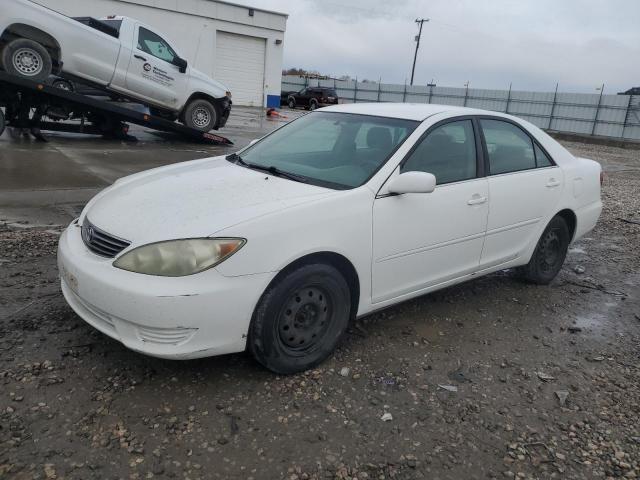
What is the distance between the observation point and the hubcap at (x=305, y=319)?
2.92 metres

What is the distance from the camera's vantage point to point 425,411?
2.82m

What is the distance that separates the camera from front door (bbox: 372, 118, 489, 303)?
10.7 ft

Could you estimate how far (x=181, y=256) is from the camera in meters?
2.60

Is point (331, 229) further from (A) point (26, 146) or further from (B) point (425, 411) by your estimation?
(A) point (26, 146)

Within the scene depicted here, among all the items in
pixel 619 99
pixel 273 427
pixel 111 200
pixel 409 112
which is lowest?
pixel 273 427

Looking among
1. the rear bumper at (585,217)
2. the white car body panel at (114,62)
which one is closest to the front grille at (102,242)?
the rear bumper at (585,217)

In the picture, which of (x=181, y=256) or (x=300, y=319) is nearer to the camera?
(x=181, y=256)

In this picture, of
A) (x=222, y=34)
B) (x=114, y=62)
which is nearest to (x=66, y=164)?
(x=114, y=62)

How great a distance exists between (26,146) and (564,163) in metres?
8.89

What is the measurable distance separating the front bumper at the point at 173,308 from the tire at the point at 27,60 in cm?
801

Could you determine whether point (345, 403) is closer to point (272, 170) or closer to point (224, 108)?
point (272, 170)

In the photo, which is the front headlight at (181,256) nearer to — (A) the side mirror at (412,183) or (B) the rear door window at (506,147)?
(A) the side mirror at (412,183)

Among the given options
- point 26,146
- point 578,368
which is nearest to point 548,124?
point 26,146

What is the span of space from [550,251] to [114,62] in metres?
9.01
